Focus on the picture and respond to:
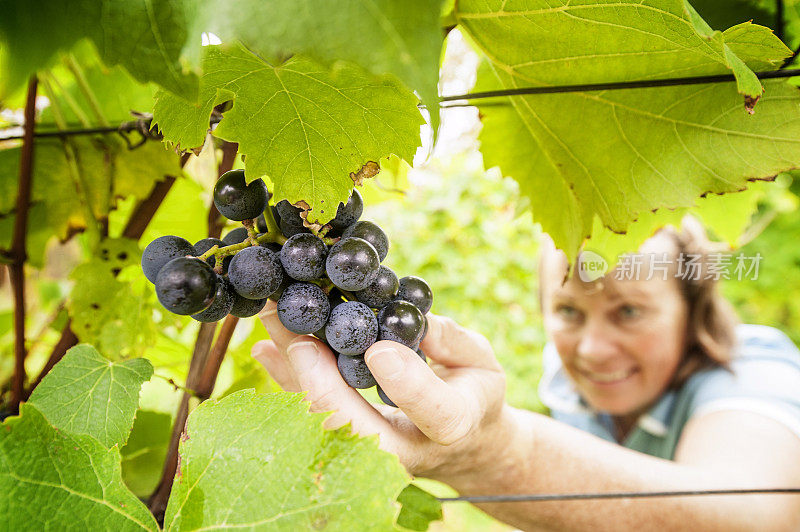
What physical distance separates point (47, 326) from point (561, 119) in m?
0.81

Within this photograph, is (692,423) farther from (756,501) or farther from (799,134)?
(799,134)

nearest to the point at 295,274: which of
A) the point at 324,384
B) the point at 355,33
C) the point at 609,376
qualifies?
the point at 324,384

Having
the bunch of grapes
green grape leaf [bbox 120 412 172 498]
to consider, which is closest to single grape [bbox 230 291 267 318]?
the bunch of grapes

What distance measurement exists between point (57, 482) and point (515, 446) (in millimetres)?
670

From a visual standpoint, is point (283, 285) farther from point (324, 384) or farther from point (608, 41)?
point (608, 41)

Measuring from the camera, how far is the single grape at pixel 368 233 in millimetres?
457

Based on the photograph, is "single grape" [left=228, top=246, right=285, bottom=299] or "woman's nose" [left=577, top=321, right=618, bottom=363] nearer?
"single grape" [left=228, top=246, right=285, bottom=299]

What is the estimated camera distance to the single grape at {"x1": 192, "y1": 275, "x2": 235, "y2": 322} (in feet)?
1.33

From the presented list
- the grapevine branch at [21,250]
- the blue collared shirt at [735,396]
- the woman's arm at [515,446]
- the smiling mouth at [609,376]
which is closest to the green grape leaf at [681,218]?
the woman's arm at [515,446]

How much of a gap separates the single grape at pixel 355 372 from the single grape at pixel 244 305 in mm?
93

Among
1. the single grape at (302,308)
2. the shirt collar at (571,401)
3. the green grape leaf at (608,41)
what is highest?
the green grape leaf at (608,41)

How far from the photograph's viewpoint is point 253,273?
1.32 ft

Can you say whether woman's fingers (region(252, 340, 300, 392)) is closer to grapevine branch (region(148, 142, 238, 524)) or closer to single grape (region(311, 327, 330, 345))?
grapevine branch (region(148, 142, 238, 524))

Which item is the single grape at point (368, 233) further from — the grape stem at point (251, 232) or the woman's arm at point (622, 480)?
the woman's arm at point (622, 480)
